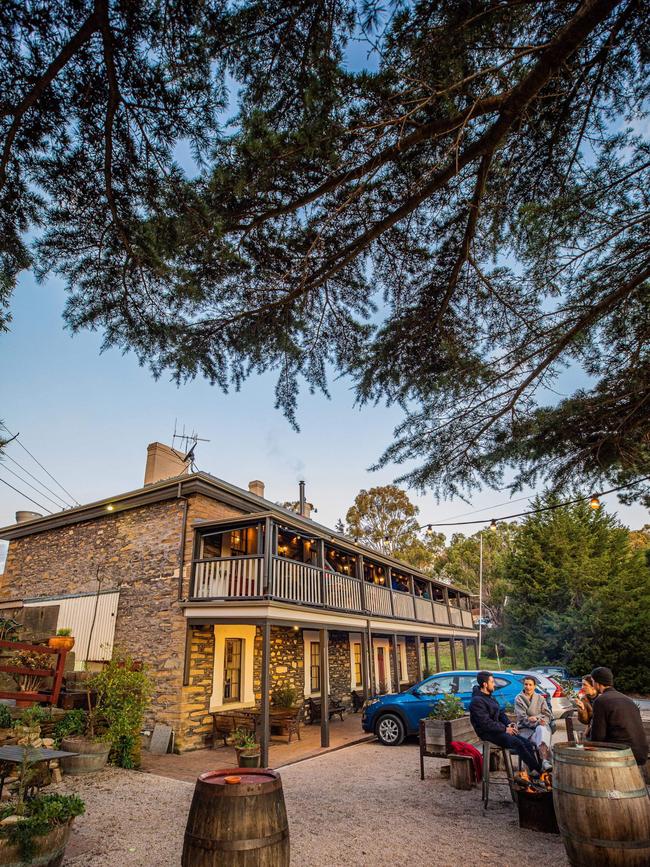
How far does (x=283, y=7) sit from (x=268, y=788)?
4432 mm

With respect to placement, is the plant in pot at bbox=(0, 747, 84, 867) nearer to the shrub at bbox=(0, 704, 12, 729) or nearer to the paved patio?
the paved patio

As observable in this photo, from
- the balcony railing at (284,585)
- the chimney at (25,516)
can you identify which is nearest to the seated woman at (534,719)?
the balcony railing at (284,585)

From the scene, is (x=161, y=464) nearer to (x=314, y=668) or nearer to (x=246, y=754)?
(x=314, y=668)

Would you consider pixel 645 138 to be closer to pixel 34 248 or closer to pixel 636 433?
pixel 636 433

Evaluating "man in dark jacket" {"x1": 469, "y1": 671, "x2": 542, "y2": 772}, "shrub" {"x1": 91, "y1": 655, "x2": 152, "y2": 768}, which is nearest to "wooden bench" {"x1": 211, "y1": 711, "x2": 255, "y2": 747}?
"shrub" {"x1": 91, "y1": 655, "x2": 152, "y2": 768}

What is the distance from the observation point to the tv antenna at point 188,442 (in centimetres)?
1490

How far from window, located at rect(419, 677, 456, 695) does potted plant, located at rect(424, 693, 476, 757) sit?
7.22ft

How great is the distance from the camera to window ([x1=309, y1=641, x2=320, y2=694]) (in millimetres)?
14360

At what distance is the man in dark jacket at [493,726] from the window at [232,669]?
737 centimetres

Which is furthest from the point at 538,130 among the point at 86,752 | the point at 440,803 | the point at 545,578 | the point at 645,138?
the point at 545,578

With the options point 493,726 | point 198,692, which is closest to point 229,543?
point 198,692

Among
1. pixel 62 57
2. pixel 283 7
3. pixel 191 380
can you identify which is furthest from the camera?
pixel 191 380

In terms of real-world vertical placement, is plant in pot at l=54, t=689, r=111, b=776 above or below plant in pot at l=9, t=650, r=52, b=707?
below

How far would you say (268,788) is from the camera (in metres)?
2.99
